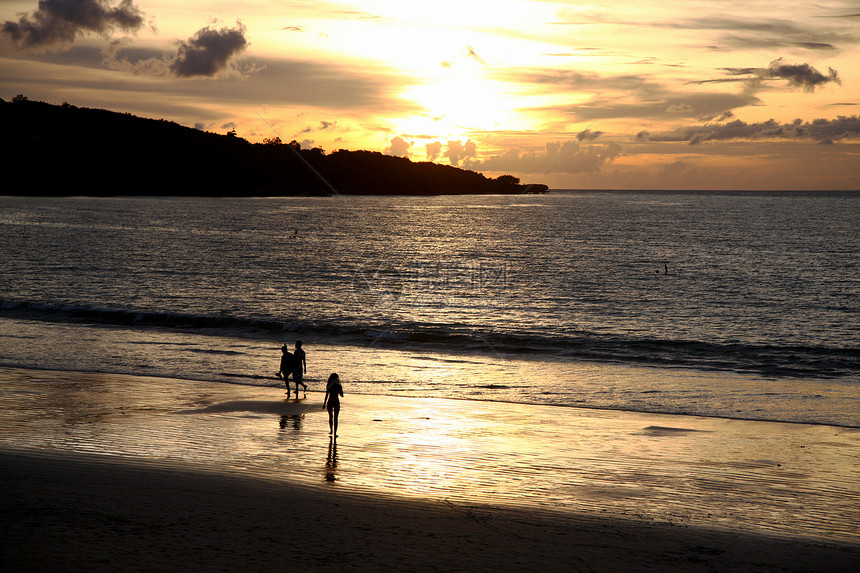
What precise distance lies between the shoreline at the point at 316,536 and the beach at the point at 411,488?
0.05 metres

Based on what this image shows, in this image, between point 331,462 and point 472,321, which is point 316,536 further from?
point 472,321

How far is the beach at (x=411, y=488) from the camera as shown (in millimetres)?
11922

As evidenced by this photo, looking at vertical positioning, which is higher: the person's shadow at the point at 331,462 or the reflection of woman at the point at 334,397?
the reflection of woman at the point at 334,397

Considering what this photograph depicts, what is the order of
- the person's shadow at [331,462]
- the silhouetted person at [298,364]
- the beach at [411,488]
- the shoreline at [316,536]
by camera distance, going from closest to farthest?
the shoreline at [316,536], the beach at [411,488], the person's shadow at [331,462], the silhouetted person at [298,364]

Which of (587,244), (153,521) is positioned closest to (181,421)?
(153,521)

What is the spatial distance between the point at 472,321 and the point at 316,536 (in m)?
36.1

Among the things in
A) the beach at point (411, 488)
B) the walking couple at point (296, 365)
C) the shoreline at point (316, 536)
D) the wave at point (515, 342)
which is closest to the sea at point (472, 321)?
the wave at point (515, 342)

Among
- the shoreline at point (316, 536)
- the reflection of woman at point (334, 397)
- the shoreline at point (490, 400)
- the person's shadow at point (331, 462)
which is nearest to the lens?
the shoreline at point (316, 536)

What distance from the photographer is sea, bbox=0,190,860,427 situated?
29.8m

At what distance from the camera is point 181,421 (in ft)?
70.3

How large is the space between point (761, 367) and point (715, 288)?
3488cm

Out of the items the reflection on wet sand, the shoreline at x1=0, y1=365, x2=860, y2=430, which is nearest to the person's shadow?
the reflection on wet sand

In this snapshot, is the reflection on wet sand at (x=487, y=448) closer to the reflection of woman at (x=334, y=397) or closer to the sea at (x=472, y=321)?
the reflection of woman at (x=334, y=397)

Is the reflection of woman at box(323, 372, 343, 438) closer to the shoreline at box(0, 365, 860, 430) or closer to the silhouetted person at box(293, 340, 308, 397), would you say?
the silhouetted person at box(293, 340, 308, 397)
